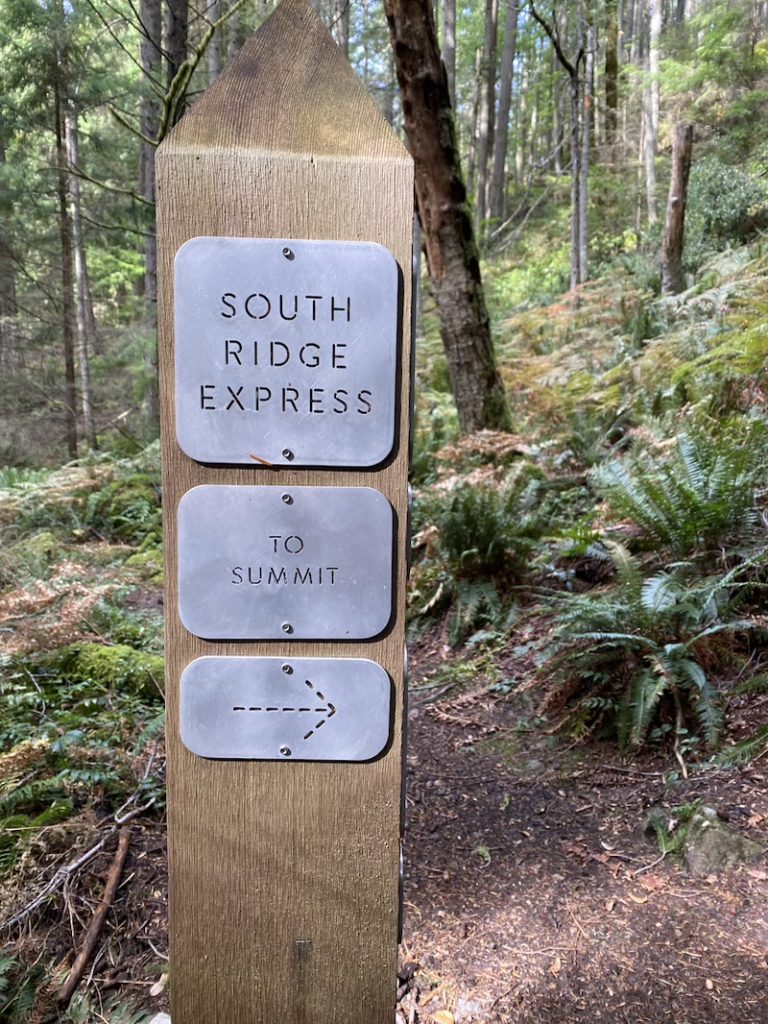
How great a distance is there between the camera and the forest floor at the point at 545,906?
1861 millimetres

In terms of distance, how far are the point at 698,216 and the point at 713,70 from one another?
5.48 metres

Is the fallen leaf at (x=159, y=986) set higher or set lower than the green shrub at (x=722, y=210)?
lower

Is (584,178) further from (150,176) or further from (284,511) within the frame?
(284,511)

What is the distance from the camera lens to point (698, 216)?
11.1 m

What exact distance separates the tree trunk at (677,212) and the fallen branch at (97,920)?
8632mm

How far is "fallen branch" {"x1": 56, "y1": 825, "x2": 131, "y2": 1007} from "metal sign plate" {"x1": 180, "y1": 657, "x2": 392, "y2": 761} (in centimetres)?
124

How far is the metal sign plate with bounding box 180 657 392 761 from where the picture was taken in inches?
50.9

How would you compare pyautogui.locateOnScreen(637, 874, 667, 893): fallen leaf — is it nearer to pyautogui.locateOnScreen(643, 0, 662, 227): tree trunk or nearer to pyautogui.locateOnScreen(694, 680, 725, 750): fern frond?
pyautogui.locateOnScreen(694, 680, 725, 750): fern frond

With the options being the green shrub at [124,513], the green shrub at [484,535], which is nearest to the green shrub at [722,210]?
the green shrub at [484,535]

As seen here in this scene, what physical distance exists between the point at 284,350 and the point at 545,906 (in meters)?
2.04

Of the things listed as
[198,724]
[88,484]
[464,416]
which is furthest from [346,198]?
[88,484]

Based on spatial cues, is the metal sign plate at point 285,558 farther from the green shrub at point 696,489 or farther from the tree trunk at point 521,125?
the tree trunk at point 521,125

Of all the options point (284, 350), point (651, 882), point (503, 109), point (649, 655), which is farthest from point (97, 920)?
point (503, 109)

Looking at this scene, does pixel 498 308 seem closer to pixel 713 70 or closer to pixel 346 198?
pixel 713 70
